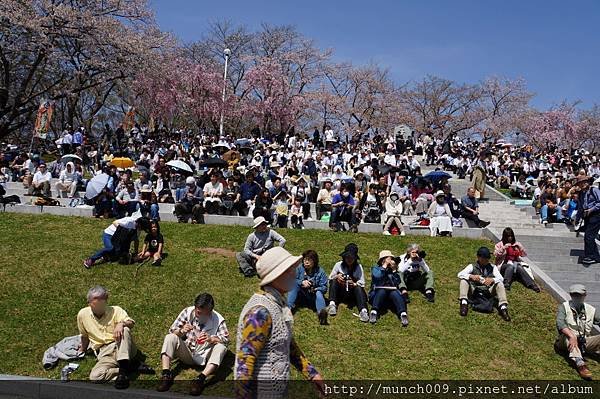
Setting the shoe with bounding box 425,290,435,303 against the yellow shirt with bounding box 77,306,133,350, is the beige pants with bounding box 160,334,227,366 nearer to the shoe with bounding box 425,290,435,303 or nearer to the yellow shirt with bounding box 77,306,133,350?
the yellow shirt with bounding box 77,306,133,350

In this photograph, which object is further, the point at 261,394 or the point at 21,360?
the point at 21,360

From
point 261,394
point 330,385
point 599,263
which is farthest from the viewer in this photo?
point 599,263

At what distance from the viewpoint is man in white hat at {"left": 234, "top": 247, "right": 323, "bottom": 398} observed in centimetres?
315

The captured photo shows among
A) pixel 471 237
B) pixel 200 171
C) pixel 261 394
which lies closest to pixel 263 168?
pixel 200 171

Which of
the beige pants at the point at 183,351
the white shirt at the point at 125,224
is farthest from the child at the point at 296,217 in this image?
the beige pants at the point at 183,351

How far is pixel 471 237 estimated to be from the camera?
46.5 feet

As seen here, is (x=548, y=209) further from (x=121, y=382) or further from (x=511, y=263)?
(x=121, y=382)

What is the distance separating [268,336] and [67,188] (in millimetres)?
16735

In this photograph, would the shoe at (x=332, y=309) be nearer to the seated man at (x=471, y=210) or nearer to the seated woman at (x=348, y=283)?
the seated woman at (x=348, y=283)

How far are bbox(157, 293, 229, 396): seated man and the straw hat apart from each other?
3.66 meters

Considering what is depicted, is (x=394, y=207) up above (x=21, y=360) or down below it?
above

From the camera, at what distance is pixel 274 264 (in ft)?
11.1

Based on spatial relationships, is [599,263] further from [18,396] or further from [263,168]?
[263,168]

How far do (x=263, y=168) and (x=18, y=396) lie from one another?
18.7 meters
